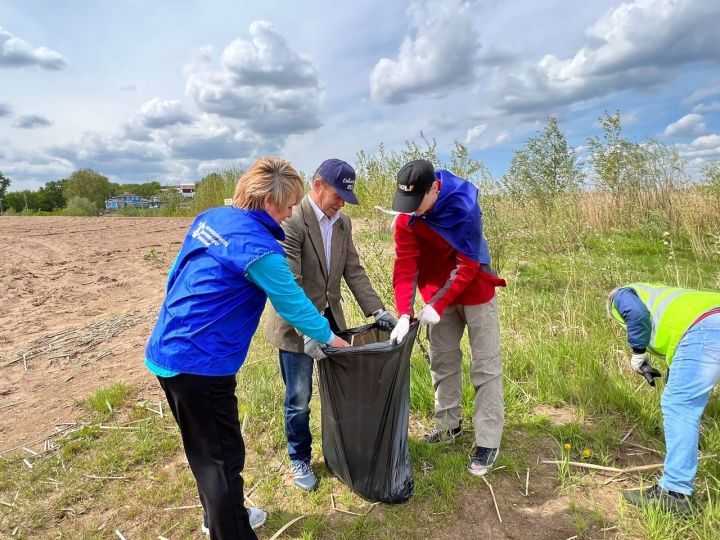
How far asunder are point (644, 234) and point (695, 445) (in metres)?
7.09

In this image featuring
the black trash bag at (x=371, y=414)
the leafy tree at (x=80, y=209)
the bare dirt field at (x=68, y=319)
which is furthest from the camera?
the leafy tree at (x=80, y=209)

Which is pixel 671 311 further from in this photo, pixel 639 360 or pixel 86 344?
pixel 86 344

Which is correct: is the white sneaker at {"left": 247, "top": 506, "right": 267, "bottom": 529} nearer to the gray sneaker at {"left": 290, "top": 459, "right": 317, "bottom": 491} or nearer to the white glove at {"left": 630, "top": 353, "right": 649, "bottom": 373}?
the gray sneaker at {"left": 290, "top": 459, "right": 317, "bottom": 491}

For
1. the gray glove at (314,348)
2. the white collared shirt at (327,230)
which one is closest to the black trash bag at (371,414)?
the gray glove at (314,348)

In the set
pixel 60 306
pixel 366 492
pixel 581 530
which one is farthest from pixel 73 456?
pixel 60 306

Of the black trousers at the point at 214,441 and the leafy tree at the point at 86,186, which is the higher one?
the leafy tree at the point at 86,186

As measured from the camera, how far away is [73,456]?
2855 millimetres

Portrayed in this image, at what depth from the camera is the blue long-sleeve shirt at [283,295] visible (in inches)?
67.6

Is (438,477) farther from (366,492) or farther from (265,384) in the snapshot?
(265,384)

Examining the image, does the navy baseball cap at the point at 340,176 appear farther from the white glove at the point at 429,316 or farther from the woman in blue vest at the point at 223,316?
the white glove at the point at 429,316

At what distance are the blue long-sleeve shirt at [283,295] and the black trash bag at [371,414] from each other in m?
0.23

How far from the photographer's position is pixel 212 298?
67.2 inches

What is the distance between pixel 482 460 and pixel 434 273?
3.38 feet

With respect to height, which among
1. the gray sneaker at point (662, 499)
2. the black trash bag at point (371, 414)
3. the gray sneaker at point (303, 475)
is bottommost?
the gray sneaker at point (303, 475)
